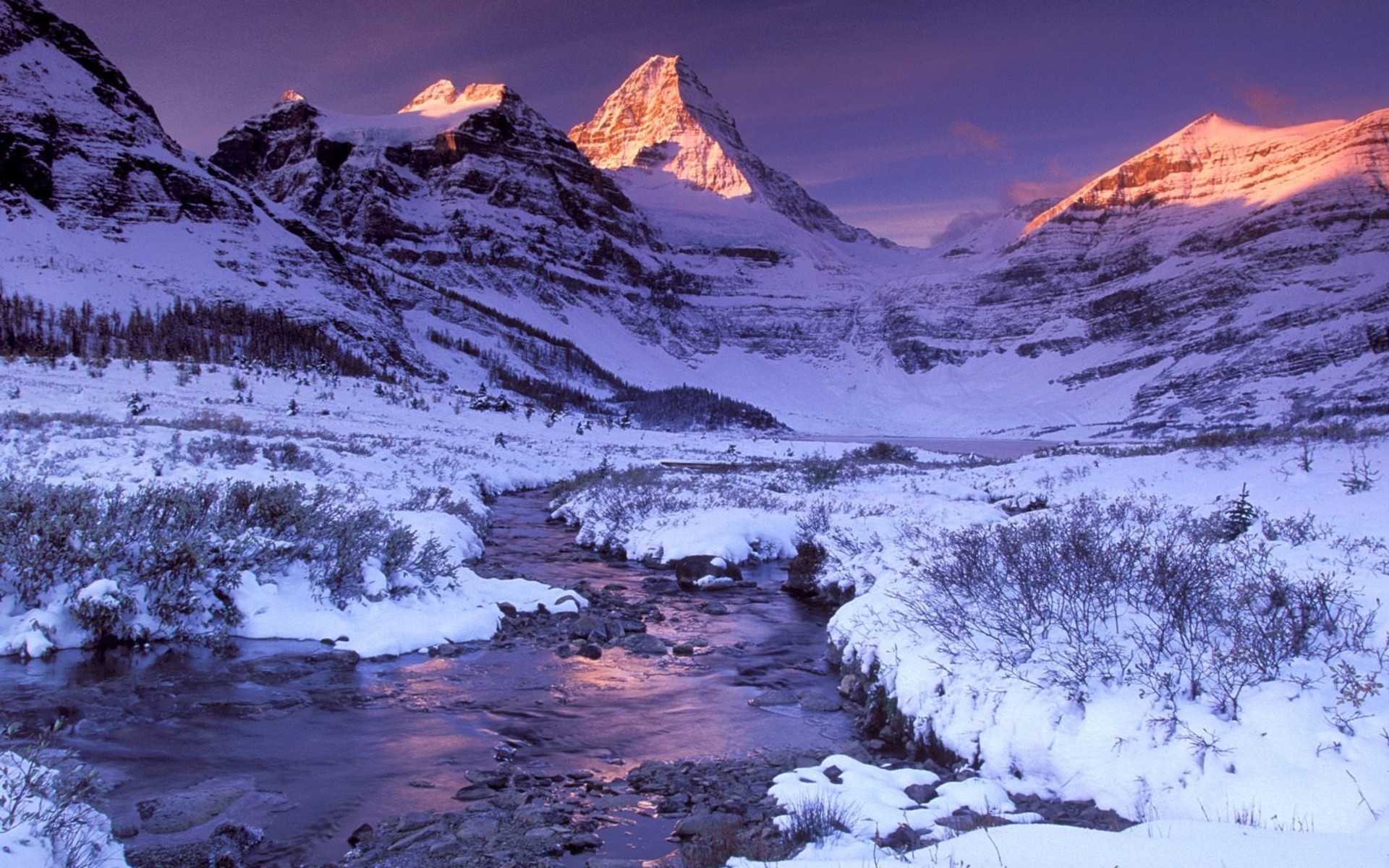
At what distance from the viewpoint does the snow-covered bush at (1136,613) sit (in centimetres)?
670

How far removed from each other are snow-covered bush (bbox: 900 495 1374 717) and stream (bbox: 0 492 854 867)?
210 centimetres

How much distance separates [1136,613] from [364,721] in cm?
842

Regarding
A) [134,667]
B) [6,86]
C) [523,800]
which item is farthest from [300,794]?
[6,86]

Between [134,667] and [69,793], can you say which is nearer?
[69,793]

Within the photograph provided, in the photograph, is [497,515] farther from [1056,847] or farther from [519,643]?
[1056,847]

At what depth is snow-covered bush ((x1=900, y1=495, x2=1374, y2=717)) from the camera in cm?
670

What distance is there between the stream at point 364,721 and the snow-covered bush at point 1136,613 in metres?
2.10

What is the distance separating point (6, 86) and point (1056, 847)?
168636 mm

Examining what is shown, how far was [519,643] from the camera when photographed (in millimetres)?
12430

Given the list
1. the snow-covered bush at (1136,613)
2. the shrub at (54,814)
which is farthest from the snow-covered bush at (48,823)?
the snow-covered bush at (1136,613)

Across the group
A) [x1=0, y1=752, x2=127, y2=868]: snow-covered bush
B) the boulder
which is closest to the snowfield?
the boulder

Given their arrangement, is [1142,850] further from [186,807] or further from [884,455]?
[884,455]

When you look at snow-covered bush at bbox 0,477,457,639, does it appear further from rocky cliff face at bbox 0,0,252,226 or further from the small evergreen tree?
rocky cliff face at bbox 0,0,252,226

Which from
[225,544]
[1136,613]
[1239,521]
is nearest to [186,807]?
[225,544]
